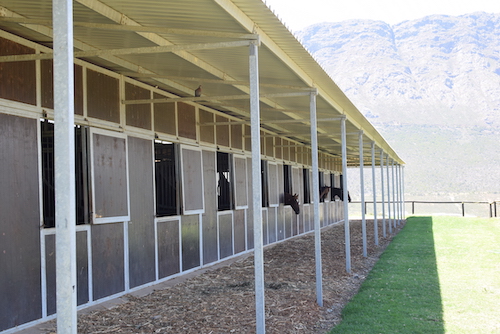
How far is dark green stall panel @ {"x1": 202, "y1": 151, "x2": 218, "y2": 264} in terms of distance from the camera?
9781 mm

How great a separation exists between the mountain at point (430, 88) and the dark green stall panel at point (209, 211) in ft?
101

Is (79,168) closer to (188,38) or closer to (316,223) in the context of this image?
(188,38)

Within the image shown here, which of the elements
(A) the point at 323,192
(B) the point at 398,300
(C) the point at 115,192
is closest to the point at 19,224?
(C) the point at 115,192

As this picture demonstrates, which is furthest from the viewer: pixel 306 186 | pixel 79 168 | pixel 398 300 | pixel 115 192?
pixel 306 186

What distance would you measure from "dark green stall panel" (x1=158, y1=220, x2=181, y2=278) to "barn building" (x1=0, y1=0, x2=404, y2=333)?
0.03 m

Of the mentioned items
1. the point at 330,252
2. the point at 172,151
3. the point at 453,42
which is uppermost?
the point at 453,42

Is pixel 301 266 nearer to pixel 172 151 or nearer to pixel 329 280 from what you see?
pixel 329 280

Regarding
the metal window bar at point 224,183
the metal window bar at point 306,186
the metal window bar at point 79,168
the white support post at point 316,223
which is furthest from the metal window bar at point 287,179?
the metal window bar at point 79,168

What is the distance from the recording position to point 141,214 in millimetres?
7621

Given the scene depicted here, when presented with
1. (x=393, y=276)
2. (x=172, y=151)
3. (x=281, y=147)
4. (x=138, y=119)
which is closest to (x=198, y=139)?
(x=172, y=151)

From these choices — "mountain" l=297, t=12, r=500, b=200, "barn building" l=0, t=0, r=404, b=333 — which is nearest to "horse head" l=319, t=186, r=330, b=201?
"barn building" l=0, t=0, r=404, b=333

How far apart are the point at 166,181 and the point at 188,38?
402 cm

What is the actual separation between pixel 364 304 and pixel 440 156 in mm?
78164

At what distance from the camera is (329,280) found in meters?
8.28
